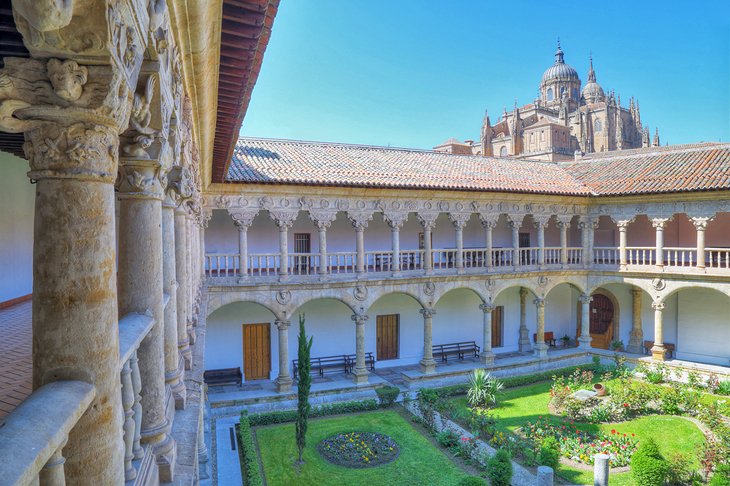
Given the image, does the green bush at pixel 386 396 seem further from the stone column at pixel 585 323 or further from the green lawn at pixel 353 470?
the stone column at pixel 585 323

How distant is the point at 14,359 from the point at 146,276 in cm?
204

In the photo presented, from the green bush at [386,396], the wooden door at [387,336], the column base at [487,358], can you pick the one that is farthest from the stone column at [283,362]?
the column base at [487,358]

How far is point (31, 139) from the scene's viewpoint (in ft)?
6.29

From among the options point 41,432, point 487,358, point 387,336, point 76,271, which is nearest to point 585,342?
point 487,358

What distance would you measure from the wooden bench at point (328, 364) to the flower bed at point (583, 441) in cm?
758

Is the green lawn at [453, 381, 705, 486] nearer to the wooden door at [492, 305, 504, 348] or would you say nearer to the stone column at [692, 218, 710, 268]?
the wooden door at [492, 305, 504, 348]

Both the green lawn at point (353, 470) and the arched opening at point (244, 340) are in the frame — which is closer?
the green lawn at point (353, 470)

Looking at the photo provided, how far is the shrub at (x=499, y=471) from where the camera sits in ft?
33.7

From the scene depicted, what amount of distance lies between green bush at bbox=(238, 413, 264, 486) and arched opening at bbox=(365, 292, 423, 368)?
7.42 meters

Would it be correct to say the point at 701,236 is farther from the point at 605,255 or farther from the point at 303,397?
the point at 303,397

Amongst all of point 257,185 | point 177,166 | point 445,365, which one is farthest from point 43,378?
point 445,365

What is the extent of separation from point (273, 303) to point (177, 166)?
1221 centimetres

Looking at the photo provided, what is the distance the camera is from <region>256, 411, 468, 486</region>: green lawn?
11.2 m

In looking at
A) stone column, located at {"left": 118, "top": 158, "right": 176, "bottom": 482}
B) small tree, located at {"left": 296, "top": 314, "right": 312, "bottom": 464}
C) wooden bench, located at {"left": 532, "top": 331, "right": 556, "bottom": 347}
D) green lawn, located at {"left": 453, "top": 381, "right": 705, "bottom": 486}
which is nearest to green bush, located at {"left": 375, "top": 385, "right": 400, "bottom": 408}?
green lawn, located at {"left": 453, "top": 381, "right": 705, "bottom": 486}
